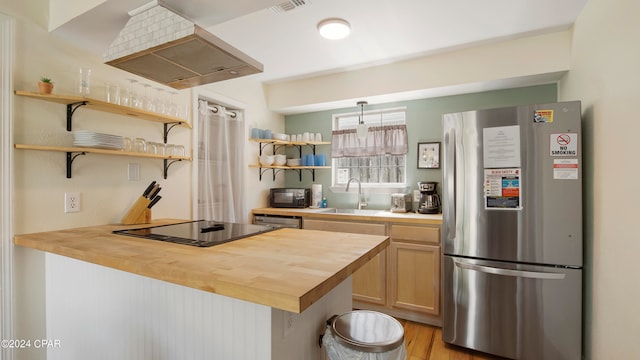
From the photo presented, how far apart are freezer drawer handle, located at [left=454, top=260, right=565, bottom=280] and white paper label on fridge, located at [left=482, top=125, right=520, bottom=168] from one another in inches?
28.7

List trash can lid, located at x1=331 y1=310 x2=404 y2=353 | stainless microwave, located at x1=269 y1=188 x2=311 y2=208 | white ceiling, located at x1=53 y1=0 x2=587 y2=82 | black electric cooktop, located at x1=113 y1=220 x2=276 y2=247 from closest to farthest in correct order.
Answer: trash can lid, located at x1=331 y1=310 x2=404 y2=353, black electric cooktop, located at x1=113 y1=220 x2=276 y2=247, white ceiling, located at x1=53 y1=0 x2=587 y2=82, stainless microwave, located at x1=269 y1=188 x2=311 y2=208

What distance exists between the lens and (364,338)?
1.18m

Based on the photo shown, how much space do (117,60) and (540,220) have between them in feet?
8.66

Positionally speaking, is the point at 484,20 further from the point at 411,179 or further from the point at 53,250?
the point at 53,250

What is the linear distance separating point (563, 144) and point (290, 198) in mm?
2485

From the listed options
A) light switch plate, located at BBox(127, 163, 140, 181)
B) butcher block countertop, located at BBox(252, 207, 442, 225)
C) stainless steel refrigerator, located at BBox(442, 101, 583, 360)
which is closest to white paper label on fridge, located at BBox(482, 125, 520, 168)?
stainless steel refrigerator, located at BBox(442, 101, 583, 360)

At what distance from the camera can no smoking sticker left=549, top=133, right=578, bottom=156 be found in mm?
1849

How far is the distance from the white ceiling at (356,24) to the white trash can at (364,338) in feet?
4.92

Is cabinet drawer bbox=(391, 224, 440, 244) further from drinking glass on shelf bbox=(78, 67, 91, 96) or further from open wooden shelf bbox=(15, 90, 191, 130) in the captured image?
drinking glass on shelf bbox=(78, 67, 91, 96)

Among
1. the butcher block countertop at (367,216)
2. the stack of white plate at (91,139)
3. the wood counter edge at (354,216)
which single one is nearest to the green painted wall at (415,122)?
the butcher block countertop at (367,216)

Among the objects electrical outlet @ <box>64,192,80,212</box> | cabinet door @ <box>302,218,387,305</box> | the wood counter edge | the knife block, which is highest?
electrical outlet @ <box>64,192,80,212</box>

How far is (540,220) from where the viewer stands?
1.91m

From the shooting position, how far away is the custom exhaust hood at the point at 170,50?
1.20 meters

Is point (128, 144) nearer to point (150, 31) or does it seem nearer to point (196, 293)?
point (150, 31)
